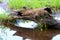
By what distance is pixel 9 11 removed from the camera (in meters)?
3.68

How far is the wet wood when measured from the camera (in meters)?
2.94

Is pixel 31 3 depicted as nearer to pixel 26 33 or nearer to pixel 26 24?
pixel 26 24

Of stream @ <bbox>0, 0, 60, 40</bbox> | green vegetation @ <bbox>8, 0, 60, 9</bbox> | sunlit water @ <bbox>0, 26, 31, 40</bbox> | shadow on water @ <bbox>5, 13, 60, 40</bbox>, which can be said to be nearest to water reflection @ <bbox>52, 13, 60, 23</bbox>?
stream @ <bbox>0, 0, 60, 40</bbox>

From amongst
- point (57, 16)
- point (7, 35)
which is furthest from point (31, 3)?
point (7, 35)

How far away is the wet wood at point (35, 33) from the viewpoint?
2.94m

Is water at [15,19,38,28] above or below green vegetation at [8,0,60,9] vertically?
below

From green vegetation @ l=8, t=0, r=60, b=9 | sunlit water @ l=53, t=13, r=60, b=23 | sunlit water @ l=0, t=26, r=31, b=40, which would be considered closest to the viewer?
sunlit water @ l=0, t=26, r=31, b=40

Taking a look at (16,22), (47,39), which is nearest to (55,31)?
(47,39)

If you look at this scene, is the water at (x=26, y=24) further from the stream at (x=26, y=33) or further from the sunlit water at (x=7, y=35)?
the sunlit water at (x=7, y=35)

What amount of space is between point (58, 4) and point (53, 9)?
0.64ft

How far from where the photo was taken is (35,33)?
3.07 m

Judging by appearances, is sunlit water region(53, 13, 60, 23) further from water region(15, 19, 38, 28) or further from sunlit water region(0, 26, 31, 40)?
sunlit water region(0, 26, 31, 40)

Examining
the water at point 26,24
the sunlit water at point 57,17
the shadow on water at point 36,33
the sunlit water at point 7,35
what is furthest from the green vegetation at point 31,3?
the sunlit water at point 7,35

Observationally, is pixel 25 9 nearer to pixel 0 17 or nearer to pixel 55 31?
pixel 0 17
